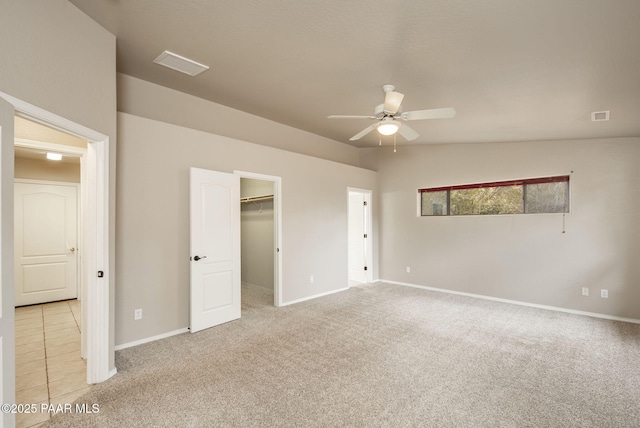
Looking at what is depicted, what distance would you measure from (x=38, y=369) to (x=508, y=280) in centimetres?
644

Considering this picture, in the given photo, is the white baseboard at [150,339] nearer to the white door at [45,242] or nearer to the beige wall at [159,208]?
the beige wall at [159,208]

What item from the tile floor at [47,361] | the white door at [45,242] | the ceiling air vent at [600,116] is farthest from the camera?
the white door at [45,242]

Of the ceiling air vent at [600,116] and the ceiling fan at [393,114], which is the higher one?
the ceiling air vent at [600,116]

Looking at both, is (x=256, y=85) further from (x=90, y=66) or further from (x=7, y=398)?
(x=7, y=398)

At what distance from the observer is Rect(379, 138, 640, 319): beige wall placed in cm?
426

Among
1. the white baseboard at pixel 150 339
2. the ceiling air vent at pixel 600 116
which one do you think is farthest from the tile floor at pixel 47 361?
the ceiling air vent at pixel 600 116

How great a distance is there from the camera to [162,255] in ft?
11.7

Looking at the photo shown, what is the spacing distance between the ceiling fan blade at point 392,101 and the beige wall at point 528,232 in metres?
3.26

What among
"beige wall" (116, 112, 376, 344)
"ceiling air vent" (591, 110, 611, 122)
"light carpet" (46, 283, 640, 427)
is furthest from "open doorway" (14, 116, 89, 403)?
"ceiling air vent" (591, 110, 611, 122)

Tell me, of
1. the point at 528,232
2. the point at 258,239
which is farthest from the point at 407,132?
the point at 258,239

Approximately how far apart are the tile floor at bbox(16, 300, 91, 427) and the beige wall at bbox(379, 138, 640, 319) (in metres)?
5.53

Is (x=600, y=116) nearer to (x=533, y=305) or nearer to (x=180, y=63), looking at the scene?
(x=533, y=305)

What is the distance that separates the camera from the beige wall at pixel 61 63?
1838 millimetres

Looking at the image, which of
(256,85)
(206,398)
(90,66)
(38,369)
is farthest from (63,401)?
(256,85)
